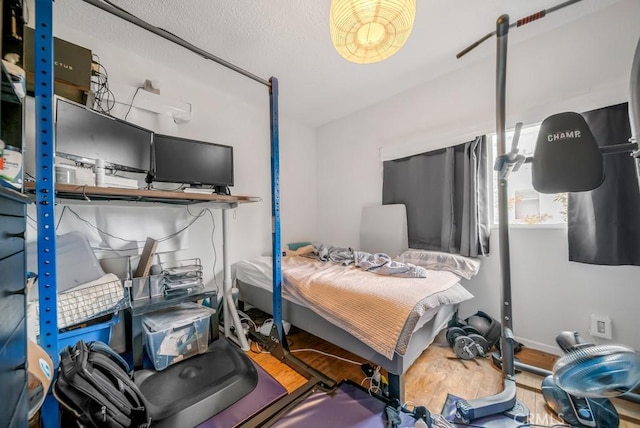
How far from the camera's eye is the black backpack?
0.86 m

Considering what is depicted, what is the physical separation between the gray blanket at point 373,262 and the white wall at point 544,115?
31.8 inches

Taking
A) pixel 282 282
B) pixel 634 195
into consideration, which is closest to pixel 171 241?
pixel 282 282

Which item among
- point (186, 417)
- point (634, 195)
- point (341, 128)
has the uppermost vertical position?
point (341, 128)

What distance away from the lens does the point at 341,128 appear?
10.0 ft

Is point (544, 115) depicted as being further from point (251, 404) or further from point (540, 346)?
point (251, 404)

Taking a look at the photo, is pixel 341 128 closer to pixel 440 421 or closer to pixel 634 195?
pixel 634 195

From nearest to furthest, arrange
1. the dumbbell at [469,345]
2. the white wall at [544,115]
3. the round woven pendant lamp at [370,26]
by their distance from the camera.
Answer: the round woven pendant lamp at [370,26]
the white wall at [544,115]
the dumbbell at [469,345]

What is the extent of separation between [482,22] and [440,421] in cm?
239

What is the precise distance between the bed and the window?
0.75 metres

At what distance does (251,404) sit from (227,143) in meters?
2.22

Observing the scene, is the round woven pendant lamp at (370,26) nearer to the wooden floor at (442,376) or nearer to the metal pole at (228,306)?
the metal pole at (228,306)

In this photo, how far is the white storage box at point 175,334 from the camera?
4.56 feet

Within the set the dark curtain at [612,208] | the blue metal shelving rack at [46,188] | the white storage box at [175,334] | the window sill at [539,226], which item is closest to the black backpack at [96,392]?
the blue metal shelving rack at [46,188]

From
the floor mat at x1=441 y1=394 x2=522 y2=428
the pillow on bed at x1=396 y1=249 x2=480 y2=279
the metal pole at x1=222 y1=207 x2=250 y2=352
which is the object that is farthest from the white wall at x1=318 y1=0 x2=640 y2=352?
the metal pole at x1=222 y1=207 x2=250 y2=352
